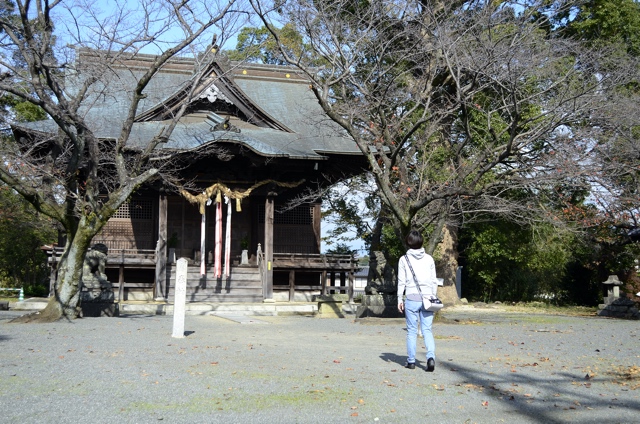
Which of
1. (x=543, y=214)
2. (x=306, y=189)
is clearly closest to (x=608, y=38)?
(x=543, y=214)

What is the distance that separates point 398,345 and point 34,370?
5.21 m

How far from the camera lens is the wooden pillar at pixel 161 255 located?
19656mm

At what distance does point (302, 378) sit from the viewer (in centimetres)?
682

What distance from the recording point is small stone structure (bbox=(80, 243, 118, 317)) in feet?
47.2

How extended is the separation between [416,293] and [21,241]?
25.6m

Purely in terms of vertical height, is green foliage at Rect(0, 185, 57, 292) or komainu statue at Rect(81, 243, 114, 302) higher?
green foliage at Rect(0, 185, 57, 292)

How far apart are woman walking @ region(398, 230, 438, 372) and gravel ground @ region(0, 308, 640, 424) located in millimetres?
275

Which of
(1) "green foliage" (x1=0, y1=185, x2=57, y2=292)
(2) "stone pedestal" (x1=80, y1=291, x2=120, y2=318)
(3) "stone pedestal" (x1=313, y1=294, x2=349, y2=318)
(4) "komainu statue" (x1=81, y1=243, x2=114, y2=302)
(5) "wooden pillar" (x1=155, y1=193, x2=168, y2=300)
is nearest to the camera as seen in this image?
(2) "stone pedestal" (x1=80, y1=291, x2=120, y2=318)

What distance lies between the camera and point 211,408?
17.8ft

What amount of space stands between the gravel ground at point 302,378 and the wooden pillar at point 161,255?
27.2ft

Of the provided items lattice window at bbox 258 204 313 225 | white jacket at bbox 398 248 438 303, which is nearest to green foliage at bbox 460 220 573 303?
lattice window at bbox 258 204 313 225

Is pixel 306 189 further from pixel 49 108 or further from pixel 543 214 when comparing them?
pixel 49 108

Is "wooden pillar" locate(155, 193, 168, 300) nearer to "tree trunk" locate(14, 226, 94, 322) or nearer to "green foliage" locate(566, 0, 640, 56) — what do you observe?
"tree trunk" locate(14, 226, 94, 322)

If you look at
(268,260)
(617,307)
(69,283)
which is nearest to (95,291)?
(69,283)
